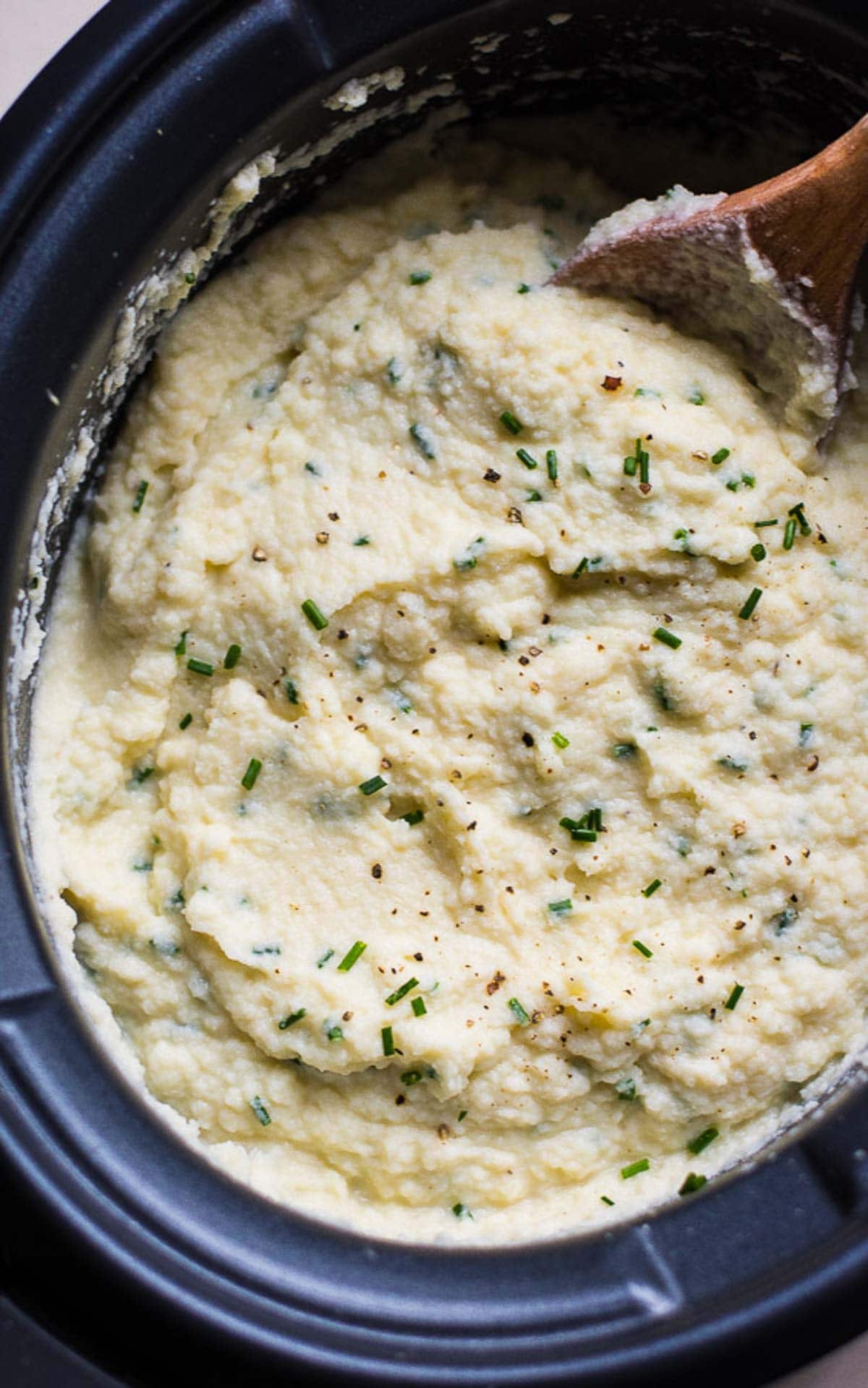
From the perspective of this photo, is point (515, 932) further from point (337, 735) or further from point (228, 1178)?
point (228, 1178)

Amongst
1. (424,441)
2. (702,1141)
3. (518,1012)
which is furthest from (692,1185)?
(424,441)

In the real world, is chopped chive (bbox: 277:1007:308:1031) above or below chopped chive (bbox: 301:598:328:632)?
below

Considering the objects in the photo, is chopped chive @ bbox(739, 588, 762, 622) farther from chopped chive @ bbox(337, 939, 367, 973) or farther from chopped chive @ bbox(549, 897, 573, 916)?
chopped chive @ bbox(337, 939, 367, 973)

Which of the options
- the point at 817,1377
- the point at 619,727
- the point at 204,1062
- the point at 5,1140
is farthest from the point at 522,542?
the point at 817,1377

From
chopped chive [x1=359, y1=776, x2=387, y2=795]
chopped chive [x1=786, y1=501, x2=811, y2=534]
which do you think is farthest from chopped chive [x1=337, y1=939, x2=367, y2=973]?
chopped chive [x1=786, y1=501, x2=811, y2=534]

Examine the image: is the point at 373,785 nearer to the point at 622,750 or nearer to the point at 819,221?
the point at 622,750

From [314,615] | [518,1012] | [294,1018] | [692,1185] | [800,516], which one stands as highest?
[314,615]
